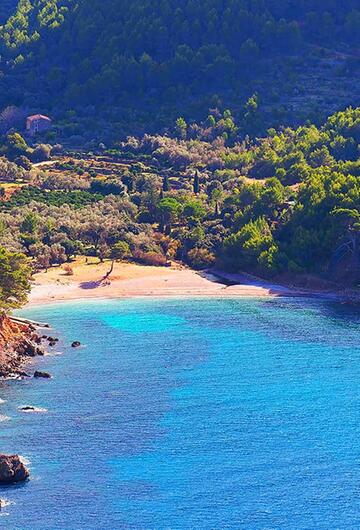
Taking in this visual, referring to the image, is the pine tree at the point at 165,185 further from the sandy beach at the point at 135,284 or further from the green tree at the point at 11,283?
the green tree at the point at 11,283

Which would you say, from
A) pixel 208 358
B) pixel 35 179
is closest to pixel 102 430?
pixel 208 358

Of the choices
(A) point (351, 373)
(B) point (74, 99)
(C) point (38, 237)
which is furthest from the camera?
(B) point (74, 99)

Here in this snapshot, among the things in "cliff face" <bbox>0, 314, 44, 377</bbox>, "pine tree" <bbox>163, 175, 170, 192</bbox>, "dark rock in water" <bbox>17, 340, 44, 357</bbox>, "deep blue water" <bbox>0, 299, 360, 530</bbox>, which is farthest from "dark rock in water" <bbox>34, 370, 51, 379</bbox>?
"pine tree" <bbox>163, 175, 170, 192</bbox>

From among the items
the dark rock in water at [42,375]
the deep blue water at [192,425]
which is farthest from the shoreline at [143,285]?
the dark rock in water at [42,375]

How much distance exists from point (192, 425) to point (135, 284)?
1676 inches

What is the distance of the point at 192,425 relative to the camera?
213ft

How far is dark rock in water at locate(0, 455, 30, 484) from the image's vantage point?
5478cm

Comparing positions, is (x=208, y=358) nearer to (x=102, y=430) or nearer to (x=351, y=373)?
(x=351, y=373)

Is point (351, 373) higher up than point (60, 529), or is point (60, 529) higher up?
point (351, 373)

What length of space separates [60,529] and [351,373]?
102ft

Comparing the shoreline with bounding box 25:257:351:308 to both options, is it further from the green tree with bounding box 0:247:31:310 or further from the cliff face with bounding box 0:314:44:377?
the green tree with bounding box 0:247:31:310

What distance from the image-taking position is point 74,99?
16662 centimetres

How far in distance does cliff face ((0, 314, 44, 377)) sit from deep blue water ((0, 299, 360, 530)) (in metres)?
1.96

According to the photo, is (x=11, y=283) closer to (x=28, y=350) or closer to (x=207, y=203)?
(x=28, y=350)
